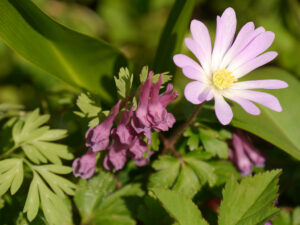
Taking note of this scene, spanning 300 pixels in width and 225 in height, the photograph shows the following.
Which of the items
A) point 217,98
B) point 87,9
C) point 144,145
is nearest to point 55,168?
point 144,145

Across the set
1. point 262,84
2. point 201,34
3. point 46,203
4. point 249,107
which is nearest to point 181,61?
point 201,34

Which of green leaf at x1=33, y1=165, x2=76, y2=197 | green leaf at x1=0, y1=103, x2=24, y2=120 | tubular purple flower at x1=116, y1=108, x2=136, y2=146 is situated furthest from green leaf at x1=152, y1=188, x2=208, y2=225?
green leaf at x1=0, y1=103, x2=24, y2=120

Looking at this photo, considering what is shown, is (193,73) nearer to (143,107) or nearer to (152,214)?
(143,107)

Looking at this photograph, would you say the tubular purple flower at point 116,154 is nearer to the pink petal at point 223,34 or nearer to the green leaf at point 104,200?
the green leaf at point 104,200

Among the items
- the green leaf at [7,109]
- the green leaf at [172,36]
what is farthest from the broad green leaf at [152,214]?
the green leaf at [7,109]

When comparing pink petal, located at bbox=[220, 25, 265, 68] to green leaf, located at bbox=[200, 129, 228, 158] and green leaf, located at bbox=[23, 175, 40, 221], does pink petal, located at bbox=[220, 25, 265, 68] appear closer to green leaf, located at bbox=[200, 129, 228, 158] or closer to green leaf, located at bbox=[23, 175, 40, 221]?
green leaf, located at bbox=[200, 129, 228, 158]

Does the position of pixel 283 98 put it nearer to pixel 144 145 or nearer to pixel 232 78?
pixel 232 78

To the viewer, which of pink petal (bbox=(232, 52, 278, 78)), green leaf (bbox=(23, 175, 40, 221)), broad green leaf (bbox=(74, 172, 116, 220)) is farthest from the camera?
broad green leaf (bbox=(74, 172, 116, 220))
